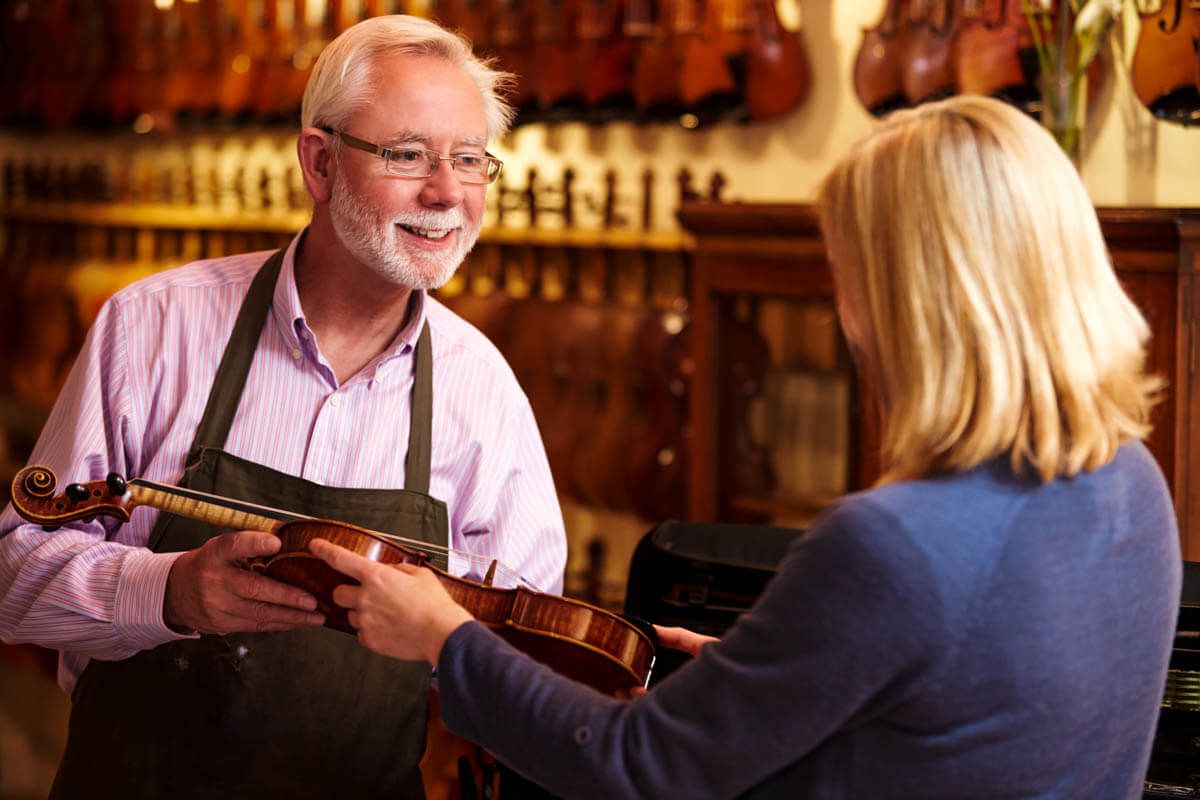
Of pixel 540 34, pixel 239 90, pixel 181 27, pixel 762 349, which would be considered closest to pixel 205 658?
pixel 762 349

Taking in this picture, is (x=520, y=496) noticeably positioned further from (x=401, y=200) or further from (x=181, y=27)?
(x=181, y=27)

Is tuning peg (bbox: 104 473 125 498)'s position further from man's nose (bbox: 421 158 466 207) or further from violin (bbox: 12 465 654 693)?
man's nose (bbox: 421 158 466 207)

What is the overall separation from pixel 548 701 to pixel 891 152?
66 centimetres

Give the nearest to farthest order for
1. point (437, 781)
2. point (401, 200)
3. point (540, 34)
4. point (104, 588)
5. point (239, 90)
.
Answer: point (104, 588) → point (401, 200) → point (437, 781) → point (540, 34) → point (239, 90)

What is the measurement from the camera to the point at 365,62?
7.70 ft

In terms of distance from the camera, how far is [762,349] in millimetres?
3990

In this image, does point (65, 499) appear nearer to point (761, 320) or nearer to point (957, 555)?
point (957, 555)

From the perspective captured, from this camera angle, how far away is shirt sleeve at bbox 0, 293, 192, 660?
2.10 m

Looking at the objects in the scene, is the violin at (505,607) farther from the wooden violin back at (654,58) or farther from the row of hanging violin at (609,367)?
the wooden violin back at (654,58)

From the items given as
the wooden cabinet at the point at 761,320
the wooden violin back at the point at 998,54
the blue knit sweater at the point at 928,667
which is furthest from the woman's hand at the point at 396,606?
the wooden violin back at the point at 998,54

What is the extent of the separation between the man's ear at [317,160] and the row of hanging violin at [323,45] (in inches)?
41.1

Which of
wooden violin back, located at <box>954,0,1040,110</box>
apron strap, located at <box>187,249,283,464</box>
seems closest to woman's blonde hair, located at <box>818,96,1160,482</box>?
apron strap, located at <box>187,249,283,464</box>

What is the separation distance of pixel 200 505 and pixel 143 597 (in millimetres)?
205

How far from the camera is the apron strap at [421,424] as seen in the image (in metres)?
2.32
